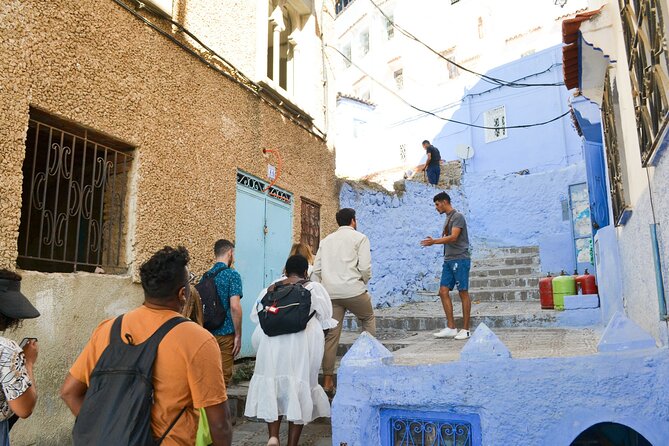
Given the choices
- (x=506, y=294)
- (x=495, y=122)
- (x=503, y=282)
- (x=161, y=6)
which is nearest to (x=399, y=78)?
(x=495, y=122)

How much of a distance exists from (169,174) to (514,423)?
3725 millimetres

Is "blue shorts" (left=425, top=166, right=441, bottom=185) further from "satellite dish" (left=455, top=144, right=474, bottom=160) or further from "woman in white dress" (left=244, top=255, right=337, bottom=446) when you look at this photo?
"woman in white dress" (left=244, top=255, right=337, bottom=446)

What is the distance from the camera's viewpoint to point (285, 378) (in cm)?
374

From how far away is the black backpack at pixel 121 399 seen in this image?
1683 millimetres

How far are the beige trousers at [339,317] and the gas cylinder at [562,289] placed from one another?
115 inches

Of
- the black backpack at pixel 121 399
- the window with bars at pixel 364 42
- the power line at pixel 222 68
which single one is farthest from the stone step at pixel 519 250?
the window with bars at pixel 364 42

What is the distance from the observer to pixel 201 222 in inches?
211

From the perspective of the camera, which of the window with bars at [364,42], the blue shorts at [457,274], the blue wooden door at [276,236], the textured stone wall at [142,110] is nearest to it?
the textured stone wall at [142,110]

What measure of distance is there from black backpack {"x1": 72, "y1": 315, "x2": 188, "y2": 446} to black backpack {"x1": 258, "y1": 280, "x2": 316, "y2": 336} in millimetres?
1917

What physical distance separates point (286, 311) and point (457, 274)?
2.42 meters

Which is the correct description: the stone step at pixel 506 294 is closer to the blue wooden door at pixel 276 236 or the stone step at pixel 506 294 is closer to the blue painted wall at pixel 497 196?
the blue painted wall at pixel 497 196

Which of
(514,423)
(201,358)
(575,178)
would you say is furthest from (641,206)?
(575,178)

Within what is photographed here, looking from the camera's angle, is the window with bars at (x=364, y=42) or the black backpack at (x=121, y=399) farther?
the window with bars at (x=364, y=42)

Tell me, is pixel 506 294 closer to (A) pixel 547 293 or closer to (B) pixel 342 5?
(A) pixel 547 293
